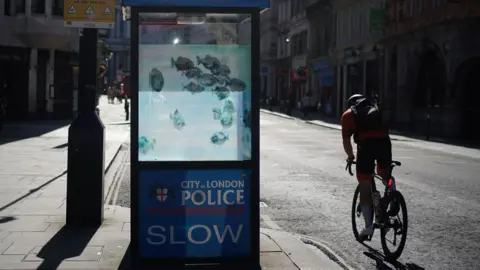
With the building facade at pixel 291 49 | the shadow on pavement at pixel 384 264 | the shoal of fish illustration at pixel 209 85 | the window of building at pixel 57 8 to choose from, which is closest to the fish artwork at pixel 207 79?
the shoal of fish illustration at pixel 209 85

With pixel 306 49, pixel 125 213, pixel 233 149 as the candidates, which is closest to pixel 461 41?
pixel 125 213

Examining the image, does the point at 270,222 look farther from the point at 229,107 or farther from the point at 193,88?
the point at 193,88

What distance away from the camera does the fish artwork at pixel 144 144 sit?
5.77 meters

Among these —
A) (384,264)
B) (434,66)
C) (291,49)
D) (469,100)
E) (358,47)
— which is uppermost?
(291,49)

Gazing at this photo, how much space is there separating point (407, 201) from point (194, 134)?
597 cm

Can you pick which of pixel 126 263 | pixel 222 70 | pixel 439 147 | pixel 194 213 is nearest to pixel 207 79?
pixel 222 70

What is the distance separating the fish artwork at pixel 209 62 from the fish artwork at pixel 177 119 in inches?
19.1

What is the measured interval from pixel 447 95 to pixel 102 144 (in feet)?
77.7

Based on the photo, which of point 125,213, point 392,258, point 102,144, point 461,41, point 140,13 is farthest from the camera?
point 461,41

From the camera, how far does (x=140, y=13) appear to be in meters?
5.74

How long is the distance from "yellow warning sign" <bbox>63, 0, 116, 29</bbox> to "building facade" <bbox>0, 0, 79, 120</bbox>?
26563 millimetres

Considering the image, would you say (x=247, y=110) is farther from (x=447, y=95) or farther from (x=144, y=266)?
(x=447, y=95)

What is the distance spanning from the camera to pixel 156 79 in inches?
228

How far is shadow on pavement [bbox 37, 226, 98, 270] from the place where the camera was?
609 centimetres
